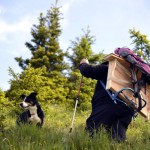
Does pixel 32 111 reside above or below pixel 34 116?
above

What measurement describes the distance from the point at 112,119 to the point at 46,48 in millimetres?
21772

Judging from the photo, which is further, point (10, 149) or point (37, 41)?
point (37, 41)

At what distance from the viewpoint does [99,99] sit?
247 inches

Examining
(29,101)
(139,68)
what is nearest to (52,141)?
(139,68)

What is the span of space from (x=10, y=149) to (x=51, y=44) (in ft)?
75.0

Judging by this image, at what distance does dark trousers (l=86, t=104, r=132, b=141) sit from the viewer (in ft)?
19.7

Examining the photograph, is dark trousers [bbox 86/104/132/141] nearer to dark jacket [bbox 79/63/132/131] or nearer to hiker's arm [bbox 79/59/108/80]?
dark jacket [bbox 79/63/132/131]

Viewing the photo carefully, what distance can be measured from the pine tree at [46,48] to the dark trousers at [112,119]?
20.2 metres

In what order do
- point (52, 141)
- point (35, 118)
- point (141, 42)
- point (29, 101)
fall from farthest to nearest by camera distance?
point (141, 42) → point (29, 101) → point (35, 118) → point (52, 141)

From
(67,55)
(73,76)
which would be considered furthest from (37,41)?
(73,76)

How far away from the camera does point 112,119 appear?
607 centimetres

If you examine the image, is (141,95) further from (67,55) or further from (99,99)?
(67,55)

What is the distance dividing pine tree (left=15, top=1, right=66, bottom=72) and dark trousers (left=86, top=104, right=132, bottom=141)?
20239 millimetres

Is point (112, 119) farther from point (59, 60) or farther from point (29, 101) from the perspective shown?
point (59, 60)
